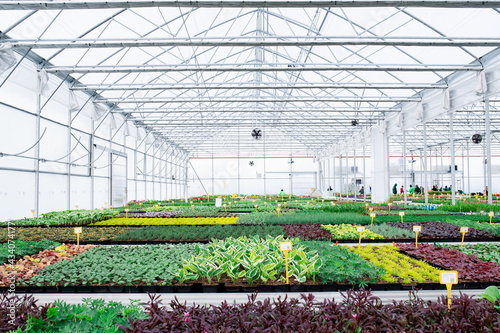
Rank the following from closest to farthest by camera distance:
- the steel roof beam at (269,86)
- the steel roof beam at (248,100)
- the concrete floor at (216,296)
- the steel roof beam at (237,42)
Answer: the concrete floor at (216,296)
the steel roof beam at (237,42)
the steel roof beam at (269,86)
the steel roof beam at (248,100)

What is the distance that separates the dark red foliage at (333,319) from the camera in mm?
2165

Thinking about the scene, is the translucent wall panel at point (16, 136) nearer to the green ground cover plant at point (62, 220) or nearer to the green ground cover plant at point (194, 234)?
the green ground cover plant at point (62, 220)

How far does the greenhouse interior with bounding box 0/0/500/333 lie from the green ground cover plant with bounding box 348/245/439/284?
0.11ft

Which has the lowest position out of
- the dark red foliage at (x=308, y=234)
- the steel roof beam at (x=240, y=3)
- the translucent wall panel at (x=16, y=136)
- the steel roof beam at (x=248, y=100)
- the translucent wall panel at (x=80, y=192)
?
the dark red foliage at (x=308, y=234)

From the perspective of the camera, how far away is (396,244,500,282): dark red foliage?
150 inches

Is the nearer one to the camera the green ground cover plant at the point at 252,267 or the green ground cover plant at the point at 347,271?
the green ground cover plant at the point at 347,271

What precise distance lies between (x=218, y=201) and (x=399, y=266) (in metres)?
10.1

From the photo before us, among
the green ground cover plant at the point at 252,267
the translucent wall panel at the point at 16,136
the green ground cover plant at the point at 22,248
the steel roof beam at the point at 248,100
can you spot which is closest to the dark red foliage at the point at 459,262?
the green ground cover plant at the point at 252,267

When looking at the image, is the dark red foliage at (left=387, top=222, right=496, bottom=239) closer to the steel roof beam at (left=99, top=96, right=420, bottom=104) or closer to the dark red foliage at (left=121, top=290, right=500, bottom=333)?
the dark red foliage at (left=121, top=290, right=500, bottom=333)

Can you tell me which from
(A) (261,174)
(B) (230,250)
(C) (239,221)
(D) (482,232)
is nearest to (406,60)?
(D) (482,232)

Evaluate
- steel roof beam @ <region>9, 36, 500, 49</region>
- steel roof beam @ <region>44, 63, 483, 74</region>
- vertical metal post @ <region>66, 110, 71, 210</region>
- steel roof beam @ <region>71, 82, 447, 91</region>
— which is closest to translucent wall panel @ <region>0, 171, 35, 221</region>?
vertical metal post @ <region>66, 110, 71, 210</region>

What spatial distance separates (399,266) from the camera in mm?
4289

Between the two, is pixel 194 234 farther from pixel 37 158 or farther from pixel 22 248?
pixel 37 158

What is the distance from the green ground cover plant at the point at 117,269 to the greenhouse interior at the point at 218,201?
0.03 metres
